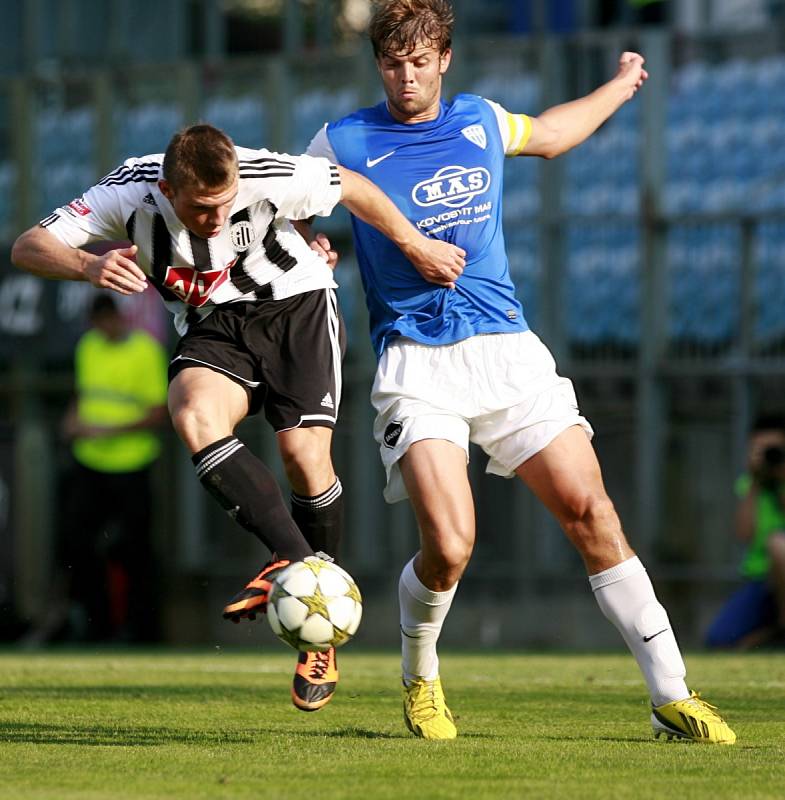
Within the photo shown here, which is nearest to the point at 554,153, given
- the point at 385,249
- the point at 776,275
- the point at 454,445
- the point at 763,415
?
the point at 385,249

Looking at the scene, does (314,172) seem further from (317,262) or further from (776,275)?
(776,275)

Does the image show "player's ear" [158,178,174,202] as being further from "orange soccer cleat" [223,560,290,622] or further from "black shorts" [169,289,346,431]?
"orange soccer cleat" [223,560,290,622]

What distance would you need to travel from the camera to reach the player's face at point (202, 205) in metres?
5.73

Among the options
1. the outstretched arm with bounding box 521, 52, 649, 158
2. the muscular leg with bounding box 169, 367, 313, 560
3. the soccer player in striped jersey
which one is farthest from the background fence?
the muscular leg with bounding box 169, 367, 313, 560

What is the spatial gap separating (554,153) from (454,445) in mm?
1267

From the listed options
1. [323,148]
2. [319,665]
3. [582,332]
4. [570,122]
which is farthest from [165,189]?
[582,332]

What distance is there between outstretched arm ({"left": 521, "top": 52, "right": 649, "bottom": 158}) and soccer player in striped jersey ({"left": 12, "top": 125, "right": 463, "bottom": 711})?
741 millimetres

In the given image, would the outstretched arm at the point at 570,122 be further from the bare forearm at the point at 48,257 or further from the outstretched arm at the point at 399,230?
the bare forearm at the point at 48,257

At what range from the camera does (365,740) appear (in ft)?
19.5

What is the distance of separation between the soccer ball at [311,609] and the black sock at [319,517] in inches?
40.6

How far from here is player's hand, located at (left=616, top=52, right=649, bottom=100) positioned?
684 cm

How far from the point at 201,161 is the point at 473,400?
127 centimetres

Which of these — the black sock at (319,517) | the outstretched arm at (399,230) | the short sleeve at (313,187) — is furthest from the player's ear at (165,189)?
the black sock at (319,517)

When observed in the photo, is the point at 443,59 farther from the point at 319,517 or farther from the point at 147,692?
the point at 147,692
